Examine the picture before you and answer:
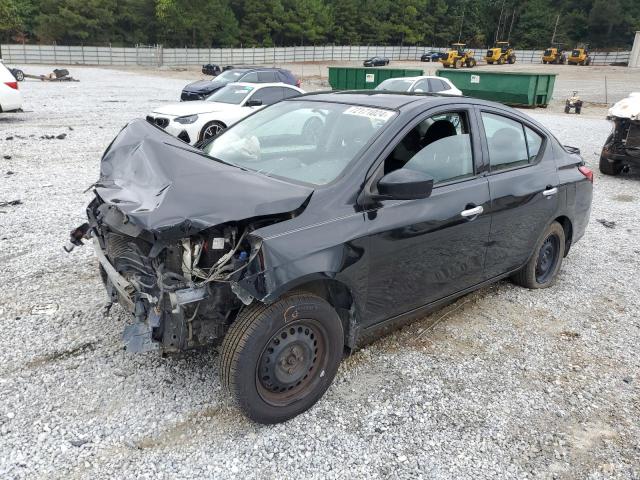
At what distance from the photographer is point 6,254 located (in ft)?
16.4

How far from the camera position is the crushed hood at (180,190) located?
2590 mm

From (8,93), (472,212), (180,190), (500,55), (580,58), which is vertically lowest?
(8,93)

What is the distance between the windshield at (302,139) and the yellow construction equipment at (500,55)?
5901 centimetres

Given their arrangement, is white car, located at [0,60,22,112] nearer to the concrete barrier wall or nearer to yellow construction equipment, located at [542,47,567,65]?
Result: the concrete barrier wall

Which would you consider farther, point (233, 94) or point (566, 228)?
point (233, 94)

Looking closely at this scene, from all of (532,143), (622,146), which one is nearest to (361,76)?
(622,146)

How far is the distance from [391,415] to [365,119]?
1.86 meters

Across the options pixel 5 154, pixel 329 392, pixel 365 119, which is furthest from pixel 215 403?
pixel 5 154

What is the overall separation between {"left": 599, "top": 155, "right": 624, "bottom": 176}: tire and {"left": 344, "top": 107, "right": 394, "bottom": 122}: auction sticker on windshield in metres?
8.12

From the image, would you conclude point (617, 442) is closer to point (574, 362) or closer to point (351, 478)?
point (574, 362)

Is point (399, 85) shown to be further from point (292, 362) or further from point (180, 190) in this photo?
point (292, 362)

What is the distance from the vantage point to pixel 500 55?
57781mm

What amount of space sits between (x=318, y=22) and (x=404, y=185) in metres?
86.5

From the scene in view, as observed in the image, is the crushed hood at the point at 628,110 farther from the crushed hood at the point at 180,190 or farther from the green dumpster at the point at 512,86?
the green dumpster at the point at 512,86
